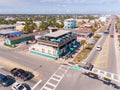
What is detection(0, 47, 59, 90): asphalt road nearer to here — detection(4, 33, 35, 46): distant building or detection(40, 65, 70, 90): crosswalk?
detection(40, 65, 70, 90): crosswalk

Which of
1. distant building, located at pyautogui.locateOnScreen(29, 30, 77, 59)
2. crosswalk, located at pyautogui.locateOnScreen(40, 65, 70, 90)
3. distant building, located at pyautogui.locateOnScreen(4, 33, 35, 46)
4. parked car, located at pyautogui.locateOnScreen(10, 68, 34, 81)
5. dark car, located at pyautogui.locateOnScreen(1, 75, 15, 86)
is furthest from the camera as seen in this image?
distant building, located at pyautogui.locateOnScreen(4, 33, 35, 46)

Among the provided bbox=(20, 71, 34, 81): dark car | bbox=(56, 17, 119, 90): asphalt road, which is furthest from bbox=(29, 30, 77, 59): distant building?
bbox=(20, 71, 34, 81): dark car

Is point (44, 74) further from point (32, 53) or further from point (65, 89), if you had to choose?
point (32, 53)

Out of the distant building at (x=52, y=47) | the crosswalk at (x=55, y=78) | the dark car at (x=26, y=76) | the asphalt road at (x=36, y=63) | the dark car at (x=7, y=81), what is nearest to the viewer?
the crosswalk at (x=55, y=78)

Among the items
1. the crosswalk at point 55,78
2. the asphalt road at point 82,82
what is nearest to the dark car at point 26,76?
the crosswalk at point 55,78

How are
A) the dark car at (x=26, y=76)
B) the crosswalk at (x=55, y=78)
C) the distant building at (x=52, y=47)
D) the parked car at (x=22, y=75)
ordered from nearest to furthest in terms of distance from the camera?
the crosswalk at (x=55, y=78) → the dark car at (x=26, y=76) → the parked car at (x=22, y=75) → the distant building at (x=52, y=47)

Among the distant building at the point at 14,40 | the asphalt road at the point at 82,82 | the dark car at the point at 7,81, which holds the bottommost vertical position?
the asphalt road at the point at 82,82

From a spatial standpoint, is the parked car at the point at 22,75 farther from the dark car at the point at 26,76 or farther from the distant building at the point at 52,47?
the distant building at the point at 52,47

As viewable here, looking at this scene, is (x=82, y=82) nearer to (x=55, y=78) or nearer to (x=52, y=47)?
(x=55, y=78)
